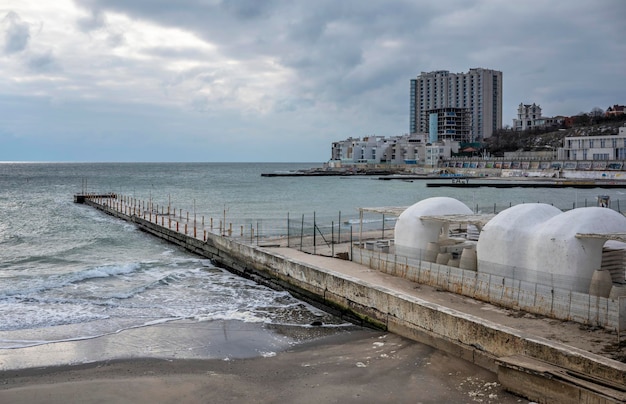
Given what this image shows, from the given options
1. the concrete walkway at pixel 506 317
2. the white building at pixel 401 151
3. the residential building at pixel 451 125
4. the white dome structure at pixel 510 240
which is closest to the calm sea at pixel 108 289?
the concrete walkway at pixel 506 317

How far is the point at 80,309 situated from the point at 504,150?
555ft

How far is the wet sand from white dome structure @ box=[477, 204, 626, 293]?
12.4ft

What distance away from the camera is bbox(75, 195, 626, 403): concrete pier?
10898 millimetres

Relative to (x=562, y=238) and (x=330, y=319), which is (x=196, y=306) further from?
(x=562, y=238)

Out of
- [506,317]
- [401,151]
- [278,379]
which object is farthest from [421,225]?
[401,151]

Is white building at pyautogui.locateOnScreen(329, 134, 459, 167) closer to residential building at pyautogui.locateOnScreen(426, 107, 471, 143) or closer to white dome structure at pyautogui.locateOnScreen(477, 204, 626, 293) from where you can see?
residential building at pyautogui.locateOnScreen(426, 107, 471, 143)

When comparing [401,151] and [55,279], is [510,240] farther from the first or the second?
[401,151]

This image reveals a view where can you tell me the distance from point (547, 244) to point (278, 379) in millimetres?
8318

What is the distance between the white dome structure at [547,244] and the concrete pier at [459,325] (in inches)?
59.6

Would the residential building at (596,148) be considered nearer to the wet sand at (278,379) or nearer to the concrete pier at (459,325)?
the concrete pier at (459,325)

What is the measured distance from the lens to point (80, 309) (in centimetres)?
1980

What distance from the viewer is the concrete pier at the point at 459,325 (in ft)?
35.8

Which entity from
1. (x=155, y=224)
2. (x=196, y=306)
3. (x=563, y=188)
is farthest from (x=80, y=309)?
(x=563, y=188)

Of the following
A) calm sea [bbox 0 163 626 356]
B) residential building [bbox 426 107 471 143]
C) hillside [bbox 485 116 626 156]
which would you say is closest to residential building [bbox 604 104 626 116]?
hillside [bbox 485 116 626 156]
